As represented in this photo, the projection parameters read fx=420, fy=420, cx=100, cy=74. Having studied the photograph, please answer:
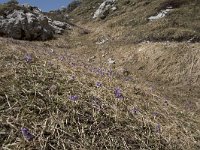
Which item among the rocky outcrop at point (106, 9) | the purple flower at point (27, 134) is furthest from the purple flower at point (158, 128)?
the rocky outcrop at point (106, 9)

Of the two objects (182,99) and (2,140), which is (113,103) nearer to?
(2,140)

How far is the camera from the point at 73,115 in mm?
4773

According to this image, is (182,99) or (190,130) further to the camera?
(182,99)

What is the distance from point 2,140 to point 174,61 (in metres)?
11.1

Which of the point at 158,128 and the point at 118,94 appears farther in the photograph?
the point at 118,94

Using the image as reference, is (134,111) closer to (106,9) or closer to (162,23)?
(162,23)

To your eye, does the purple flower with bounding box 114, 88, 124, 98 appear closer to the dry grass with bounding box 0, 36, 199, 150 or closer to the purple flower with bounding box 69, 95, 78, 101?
the dry grass with bounding box 0, 36, 199, 150

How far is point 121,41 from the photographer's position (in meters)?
20.5

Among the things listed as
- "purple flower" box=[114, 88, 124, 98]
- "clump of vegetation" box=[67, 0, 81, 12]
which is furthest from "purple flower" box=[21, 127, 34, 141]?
"clump of vegetation" box=[67, 0, 81, 12]

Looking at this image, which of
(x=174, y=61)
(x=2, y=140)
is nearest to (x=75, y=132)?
(x=2, y=140)

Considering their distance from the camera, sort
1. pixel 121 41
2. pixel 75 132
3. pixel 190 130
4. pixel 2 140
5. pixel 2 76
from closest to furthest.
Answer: pixel 2 140 < pixel 75 132 < pixel 2 76 < pixel 190 130 < pixel 121 41

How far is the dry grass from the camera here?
4.34m

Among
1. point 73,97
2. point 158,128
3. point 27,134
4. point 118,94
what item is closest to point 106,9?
point 118,94

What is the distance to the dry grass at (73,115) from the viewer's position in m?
4.34
